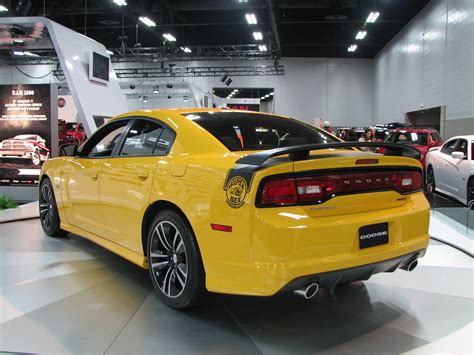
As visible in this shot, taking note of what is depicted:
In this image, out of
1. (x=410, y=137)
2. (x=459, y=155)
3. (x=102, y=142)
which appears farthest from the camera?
(x=410, y=137)

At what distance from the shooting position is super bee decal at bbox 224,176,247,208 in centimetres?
232

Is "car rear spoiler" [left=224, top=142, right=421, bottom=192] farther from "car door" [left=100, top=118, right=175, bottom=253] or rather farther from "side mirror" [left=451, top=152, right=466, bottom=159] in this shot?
"side mirror" [left=451, top=152, right=466, bottom=159]

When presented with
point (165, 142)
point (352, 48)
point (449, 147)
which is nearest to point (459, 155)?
point (449, 147)

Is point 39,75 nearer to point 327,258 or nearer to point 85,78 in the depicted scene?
point 85,78

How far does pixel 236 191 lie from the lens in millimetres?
2357

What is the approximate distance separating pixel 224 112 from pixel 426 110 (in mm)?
17136

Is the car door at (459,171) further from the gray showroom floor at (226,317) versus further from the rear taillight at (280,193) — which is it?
the rear taillight at (280,193)

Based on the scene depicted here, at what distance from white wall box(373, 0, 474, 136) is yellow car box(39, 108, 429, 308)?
1178 centimetres

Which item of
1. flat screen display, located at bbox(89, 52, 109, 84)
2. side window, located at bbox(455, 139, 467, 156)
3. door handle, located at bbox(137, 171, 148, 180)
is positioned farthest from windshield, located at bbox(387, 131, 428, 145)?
door handle, located at bbox(137, 171, 148, 180)

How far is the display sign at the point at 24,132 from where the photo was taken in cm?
922

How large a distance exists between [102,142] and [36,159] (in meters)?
5.62

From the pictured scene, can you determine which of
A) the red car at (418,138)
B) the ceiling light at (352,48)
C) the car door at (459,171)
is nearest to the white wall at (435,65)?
the ceiling light at (352,48)

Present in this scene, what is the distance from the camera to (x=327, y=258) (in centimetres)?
233

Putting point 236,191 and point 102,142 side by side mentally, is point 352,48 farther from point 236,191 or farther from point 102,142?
point 236,191
